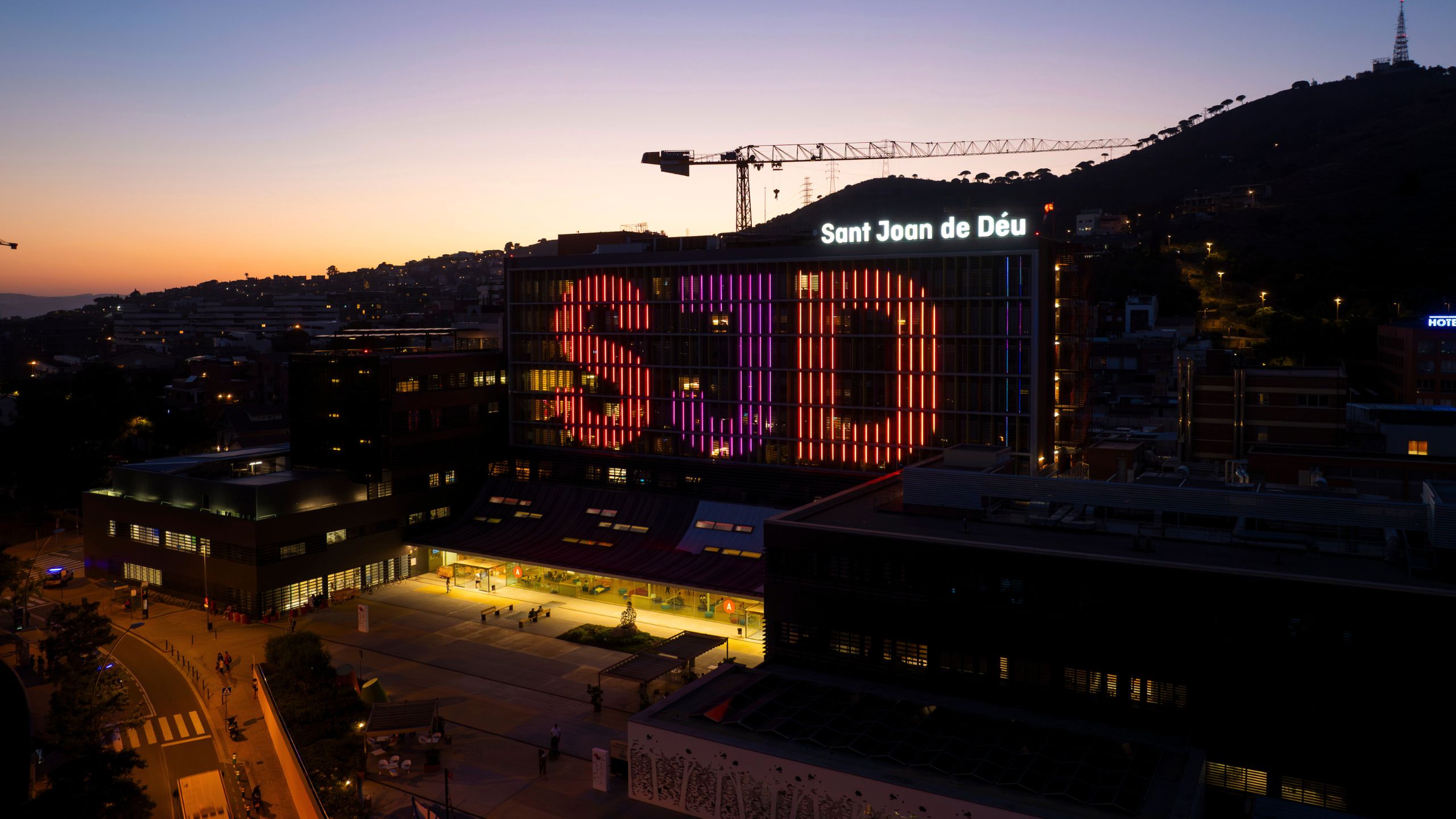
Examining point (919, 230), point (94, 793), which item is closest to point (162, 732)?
point (94, 793)

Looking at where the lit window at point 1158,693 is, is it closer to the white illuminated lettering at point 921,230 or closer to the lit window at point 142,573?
the white illuminated lettering at point 921,230

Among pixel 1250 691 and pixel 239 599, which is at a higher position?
pixel 1250 691

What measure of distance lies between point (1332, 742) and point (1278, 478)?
37567mm

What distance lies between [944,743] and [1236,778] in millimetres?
12724

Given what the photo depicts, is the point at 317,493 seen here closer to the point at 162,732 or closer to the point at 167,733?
the point at 162,732

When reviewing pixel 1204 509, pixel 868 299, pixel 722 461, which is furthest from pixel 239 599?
pixel 1204 509

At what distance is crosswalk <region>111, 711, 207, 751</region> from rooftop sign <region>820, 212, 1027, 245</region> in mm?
59777

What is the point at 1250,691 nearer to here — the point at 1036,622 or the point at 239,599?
the point at 1036,622

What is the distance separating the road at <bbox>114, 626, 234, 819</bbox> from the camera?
51219 mm

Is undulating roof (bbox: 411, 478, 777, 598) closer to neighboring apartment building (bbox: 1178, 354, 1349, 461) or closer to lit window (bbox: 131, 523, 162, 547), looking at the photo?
lit window (bbox: 131, 523, 162, 547)

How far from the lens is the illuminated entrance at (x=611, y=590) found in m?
72.2

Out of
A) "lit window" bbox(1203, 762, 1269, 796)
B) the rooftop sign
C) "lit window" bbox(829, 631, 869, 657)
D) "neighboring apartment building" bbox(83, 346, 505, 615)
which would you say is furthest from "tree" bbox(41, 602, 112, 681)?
"lit window" bbox(1203, 762, 1269, 796)

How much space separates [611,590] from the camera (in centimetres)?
8250

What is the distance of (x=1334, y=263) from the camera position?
193625 millimetres
